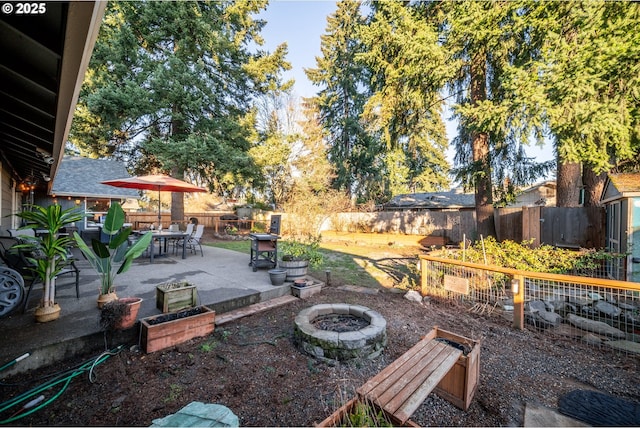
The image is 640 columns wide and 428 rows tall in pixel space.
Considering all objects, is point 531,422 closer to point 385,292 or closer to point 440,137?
point 385,292

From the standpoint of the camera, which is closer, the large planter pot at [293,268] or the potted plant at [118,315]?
the potted plant at [118,315]

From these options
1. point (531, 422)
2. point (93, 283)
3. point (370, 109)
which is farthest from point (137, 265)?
point (370, 109)

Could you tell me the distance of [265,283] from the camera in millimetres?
5004

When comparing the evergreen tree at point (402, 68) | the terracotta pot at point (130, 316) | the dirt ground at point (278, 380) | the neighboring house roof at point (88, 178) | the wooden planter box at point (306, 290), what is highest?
the evergreen tree at point (402, 68)

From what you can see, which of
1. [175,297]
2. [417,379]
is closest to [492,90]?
[417,379]

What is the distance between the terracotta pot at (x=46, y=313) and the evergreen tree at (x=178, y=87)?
974 cm

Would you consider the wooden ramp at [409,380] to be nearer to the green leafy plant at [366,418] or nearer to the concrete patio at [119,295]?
the green leafy plant at [366,418]

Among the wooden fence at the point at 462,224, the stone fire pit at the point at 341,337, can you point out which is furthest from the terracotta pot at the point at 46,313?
the wooden fence at the point at 462,224

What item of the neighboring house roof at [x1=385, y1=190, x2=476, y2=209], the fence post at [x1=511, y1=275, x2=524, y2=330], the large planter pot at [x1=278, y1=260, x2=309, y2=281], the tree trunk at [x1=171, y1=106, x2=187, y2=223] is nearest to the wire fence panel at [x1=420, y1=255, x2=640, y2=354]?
the fence post at [x1=511, y1=275, x2=524, y2=330]

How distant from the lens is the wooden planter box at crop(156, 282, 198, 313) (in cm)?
332

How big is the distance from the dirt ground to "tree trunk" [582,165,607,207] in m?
6.35

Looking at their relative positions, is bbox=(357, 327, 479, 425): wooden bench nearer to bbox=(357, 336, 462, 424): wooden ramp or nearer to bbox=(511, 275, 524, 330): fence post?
bbox=(357, 336, 462, 424): wooden ramp

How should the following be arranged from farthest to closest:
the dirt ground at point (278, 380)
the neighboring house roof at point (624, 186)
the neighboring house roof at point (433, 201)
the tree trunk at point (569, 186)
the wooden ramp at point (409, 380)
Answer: the neighboring house roof at point (433, 201), the tree trunk at point (569, 186), the neighboring house roof at point (624, 186), the dirt ground at point (278, 380), the wooden ramp at point (409, 380)

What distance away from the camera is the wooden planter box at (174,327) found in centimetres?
287
